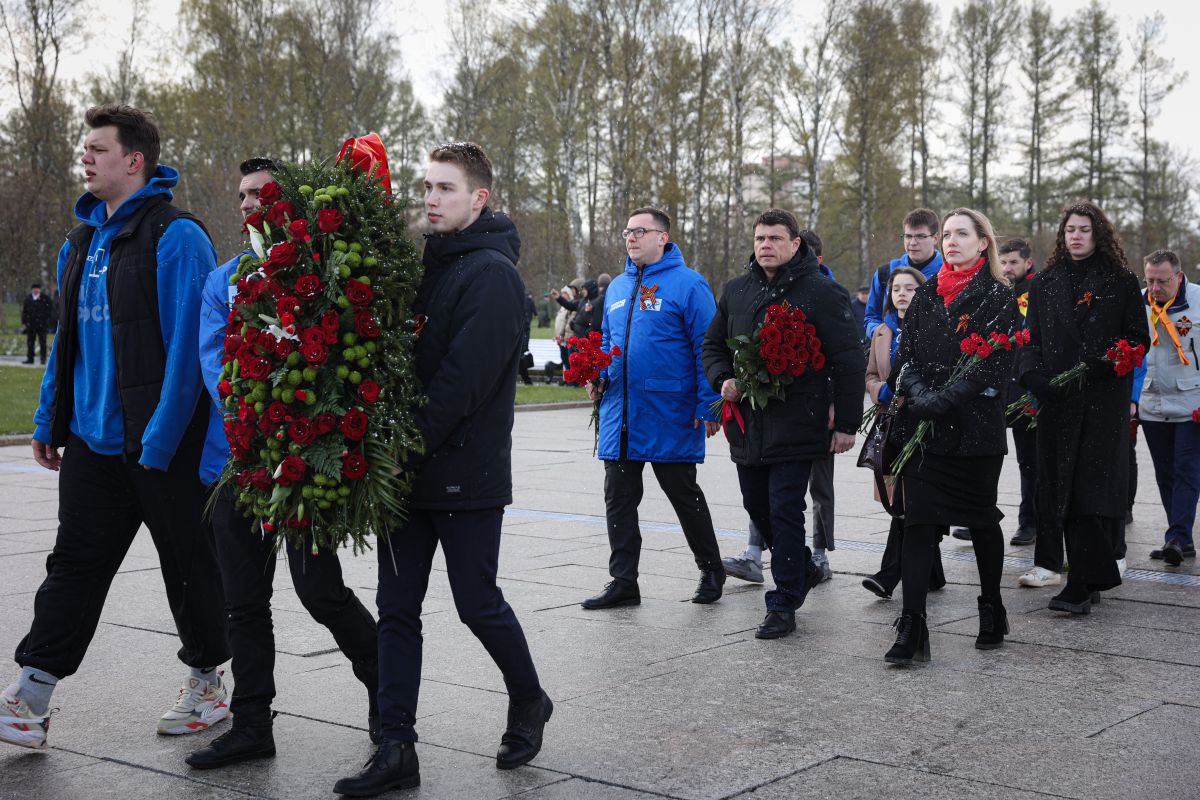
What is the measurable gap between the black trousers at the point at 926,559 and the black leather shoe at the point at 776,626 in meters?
0.59

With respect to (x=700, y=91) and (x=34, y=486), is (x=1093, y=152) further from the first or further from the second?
(x=34, y=486)

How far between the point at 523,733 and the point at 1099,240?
435 cm

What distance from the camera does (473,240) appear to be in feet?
13.7

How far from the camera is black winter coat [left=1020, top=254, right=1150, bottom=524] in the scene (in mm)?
6762

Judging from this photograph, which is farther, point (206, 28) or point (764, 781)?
point (206, 28)

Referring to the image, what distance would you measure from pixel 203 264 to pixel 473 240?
112cm

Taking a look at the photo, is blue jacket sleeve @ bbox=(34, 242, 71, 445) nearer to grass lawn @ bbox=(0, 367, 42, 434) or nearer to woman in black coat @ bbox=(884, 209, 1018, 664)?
woman in black coat @ bbox=(884, 209, 1018, 664)

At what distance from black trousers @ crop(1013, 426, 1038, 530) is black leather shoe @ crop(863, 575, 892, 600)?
207cm

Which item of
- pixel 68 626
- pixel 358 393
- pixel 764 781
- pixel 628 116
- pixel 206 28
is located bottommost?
pixel 764 781

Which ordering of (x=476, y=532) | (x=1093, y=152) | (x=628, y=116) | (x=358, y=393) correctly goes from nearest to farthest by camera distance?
1. (x=358, y=393)
2. (x=476, y=532)
3. (x=628, y=116)
4. (x=1093, y=152)

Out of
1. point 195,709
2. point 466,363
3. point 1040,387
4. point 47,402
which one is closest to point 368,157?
point 466,363

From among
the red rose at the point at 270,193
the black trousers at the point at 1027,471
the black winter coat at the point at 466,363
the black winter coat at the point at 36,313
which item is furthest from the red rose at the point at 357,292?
the black winter coat at the point at 36,313

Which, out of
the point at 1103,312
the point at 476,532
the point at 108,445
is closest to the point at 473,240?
the point at 476,532

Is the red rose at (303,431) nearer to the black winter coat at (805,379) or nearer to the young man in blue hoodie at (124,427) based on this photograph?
the young man in blue hoodie at (124,427)
